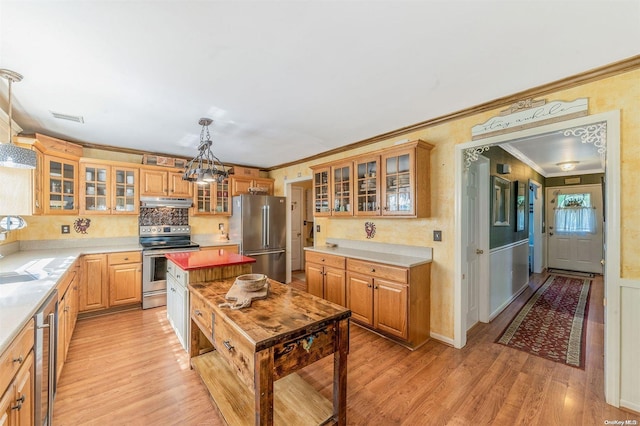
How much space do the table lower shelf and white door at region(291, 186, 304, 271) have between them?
4.22m

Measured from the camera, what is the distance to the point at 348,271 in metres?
3.35

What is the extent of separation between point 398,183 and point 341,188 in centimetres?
92

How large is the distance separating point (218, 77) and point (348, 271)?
2476 mm

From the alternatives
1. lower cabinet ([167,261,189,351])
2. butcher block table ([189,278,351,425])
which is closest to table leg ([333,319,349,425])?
butcher block table ([189,278,351,425])

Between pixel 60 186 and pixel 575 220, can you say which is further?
pixel 575 220

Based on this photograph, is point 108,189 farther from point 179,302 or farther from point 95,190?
point 179,302

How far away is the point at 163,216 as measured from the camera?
4508mm

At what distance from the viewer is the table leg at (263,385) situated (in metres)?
1.32

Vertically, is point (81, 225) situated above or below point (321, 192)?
below

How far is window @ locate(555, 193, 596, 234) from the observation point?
19.7 ft

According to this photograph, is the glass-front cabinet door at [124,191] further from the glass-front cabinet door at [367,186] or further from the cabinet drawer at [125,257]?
the glass-front cabinet door at [367,186]

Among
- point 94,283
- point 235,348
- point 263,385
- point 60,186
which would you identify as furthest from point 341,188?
point 60,186

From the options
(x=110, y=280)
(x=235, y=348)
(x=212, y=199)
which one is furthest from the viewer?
(x=212, y=199)

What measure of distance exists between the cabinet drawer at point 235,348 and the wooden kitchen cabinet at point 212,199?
3.34m
